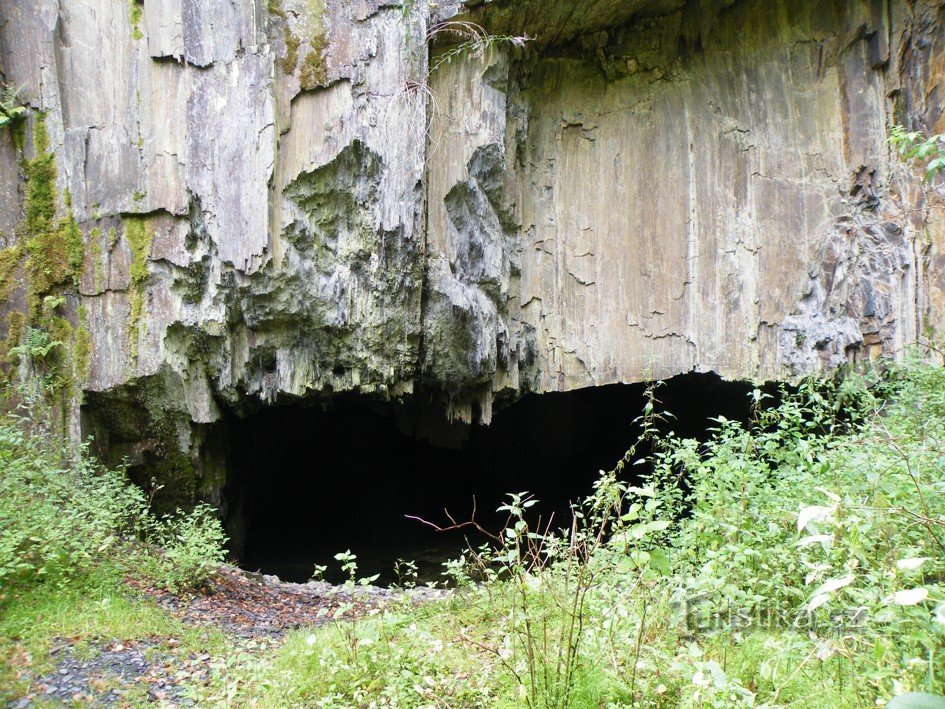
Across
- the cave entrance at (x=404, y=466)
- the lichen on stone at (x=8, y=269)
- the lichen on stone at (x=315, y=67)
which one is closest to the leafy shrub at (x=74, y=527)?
the lichen on stone at (x=8, y=269)

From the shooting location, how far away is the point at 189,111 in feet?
18.5

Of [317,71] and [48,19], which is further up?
[48,19]

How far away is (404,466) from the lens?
34.7 ft

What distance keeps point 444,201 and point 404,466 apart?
5.35 meters

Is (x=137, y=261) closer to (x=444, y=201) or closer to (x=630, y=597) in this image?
(x=444, y=201)

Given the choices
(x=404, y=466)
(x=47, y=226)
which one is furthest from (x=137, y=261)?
(x=404, y=466)

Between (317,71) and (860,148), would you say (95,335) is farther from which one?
(860,148)

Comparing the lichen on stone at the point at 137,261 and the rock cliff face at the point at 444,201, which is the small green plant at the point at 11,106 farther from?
the lichen on stone at the point at 137,261

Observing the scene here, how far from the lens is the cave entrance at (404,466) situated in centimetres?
780

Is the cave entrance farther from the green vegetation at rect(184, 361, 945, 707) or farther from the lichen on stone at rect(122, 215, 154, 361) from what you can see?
the green vegetation at rect(184, 361, 945, 707)

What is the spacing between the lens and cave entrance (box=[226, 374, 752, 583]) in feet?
25.6

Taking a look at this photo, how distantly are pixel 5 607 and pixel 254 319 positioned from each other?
105 inches

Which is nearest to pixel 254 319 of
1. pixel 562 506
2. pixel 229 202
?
pixel 229 202

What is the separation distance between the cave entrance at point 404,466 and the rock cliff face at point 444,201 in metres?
1.08
